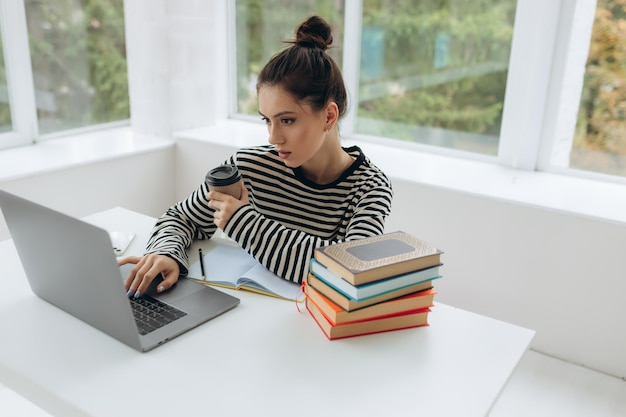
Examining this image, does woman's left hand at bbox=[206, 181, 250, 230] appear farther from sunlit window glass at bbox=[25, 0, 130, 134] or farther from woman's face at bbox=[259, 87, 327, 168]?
sunlit window glass at bbox=[25, 0, 130, 134]

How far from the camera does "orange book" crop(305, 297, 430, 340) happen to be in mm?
1086

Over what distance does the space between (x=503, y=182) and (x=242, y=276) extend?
133cm

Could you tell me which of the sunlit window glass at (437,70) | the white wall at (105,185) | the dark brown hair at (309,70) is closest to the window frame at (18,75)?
the white wall at (105,185)

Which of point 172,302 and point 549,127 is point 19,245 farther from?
point 549,127

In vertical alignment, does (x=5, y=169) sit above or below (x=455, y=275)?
above

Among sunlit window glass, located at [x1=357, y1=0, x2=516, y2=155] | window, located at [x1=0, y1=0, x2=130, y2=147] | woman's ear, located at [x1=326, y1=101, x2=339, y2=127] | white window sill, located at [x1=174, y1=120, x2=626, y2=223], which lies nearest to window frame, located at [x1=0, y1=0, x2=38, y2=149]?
window, located at [x1=0, y1=0, x2=130, y2=147]

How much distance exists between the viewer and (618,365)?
2.04m

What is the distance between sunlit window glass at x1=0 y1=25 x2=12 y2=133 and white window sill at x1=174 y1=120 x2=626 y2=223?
838 millimetres

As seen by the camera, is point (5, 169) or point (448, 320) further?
point (5, 169)

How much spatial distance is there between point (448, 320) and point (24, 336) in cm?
77

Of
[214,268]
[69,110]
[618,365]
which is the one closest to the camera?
[214,268]

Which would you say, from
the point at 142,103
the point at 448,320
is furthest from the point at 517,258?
the point at 142,103

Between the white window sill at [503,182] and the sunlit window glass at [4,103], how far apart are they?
2.75 feet

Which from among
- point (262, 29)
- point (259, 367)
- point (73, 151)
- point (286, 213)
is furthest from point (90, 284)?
point (262, 29)
